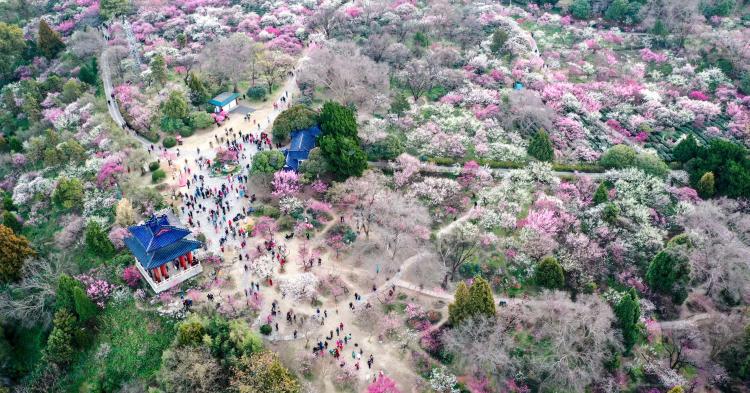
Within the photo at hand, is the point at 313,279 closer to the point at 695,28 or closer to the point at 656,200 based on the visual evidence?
the point at 656,200

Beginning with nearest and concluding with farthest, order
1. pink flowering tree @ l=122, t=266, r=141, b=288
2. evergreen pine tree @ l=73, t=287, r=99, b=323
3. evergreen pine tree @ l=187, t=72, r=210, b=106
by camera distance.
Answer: evergreen pine tree @ l=73, t=287, r=99, b=323 < pink flowering tree @ l=122, t=266, r=141, b=288 < evergreen pine tree @ l=187, t=72, r=210, b=106

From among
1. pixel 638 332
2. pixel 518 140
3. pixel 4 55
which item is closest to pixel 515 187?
pixel 518 140

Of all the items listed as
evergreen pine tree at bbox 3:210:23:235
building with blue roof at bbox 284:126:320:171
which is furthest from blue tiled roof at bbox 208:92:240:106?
evergreen pine tree at bbox 3:210:23:235

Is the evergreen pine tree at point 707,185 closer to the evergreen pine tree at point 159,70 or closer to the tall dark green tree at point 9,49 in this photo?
the evergreen pine tree at point 159,70

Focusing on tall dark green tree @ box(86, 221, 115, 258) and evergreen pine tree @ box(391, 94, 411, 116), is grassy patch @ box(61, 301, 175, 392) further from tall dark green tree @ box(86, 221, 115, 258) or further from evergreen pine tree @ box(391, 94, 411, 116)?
evergreen pine tree @ box(391, 94, 411, 116)

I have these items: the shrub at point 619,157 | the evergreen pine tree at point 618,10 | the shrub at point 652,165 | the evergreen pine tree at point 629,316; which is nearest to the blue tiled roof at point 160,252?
the evergreen pine tree at point 629,316

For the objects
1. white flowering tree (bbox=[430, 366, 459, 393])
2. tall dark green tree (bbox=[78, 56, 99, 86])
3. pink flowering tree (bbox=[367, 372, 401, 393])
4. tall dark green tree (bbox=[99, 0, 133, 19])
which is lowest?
white flowering tree (bbox=[430, 366, 459, 393])

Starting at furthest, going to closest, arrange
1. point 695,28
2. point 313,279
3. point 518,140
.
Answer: point 695,28, point 518,140, point 313,279
